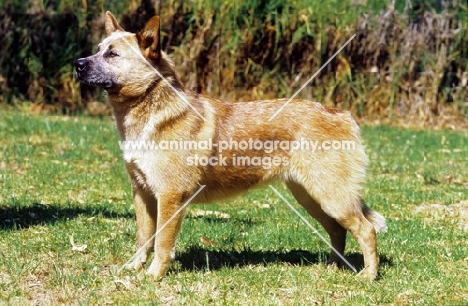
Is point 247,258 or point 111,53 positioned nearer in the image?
point 111,53

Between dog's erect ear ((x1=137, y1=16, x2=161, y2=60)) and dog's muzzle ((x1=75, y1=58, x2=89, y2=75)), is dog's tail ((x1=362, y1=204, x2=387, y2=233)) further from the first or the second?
dog's muzzle ((x1=75, y1=58, x2=89, y2=75))

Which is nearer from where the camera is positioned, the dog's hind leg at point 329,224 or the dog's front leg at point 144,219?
the dog's front leg at point 144,219

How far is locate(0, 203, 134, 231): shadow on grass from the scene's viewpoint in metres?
5.92

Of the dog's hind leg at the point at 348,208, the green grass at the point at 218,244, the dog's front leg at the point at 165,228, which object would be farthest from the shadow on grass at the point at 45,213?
the dog's hind leg at the point at 348,208

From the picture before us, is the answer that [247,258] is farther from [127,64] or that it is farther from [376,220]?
[127,64]

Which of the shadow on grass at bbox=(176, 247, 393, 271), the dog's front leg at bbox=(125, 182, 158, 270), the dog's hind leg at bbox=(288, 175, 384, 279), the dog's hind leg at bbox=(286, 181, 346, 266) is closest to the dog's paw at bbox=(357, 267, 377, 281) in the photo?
the dog's hind leg at bbox=(288, 175, 384, 279)

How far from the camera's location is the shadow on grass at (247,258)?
516cm

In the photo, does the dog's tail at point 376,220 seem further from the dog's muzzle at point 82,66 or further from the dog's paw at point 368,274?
the dog's muzzle at point 82,66

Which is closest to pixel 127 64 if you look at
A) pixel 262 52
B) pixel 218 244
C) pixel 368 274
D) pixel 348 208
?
pixel 218 244

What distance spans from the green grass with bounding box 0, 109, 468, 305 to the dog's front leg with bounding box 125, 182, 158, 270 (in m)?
0.17

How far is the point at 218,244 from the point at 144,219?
0.76 m

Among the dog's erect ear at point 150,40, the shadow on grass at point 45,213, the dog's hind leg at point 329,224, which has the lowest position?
the shadow on grass at point 45,213

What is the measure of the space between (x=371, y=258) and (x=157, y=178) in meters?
1.50

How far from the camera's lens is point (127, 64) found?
4844 millimetres
